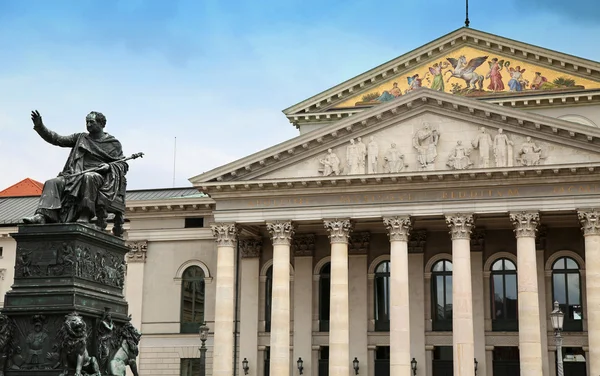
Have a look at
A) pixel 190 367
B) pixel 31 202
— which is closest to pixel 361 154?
pixel 190 367

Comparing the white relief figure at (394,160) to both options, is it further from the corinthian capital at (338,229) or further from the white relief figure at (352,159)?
the corinthian capital at (338,229)

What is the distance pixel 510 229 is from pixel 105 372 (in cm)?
3936

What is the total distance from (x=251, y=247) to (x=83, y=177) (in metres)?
39.2

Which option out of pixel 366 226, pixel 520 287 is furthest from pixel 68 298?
pixel 366 226

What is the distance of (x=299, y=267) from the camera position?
50094 millimetres

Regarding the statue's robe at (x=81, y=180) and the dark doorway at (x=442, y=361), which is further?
the dark doorway at (x=442, y=361)

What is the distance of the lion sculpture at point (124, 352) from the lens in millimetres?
10828

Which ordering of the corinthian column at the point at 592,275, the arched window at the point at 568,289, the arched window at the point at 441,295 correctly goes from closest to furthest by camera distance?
the corinthian column at the point at 592,275, the arched window at the point at 568,289, the arched window at the point at 441,295

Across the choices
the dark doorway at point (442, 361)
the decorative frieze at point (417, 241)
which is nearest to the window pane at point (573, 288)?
the dark doorway at point (442, 361)

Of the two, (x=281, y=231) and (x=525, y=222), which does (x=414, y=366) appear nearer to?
(x=281, y=231)

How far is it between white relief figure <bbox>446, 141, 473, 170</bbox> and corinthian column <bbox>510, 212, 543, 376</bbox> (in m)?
3.11

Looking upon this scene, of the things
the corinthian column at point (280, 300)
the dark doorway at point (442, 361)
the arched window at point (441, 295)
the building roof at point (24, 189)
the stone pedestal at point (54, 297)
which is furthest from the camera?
the building roof at point (24, 189)

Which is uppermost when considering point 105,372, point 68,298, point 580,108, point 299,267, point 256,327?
point 580,108

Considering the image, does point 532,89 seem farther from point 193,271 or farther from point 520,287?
point 193,271
